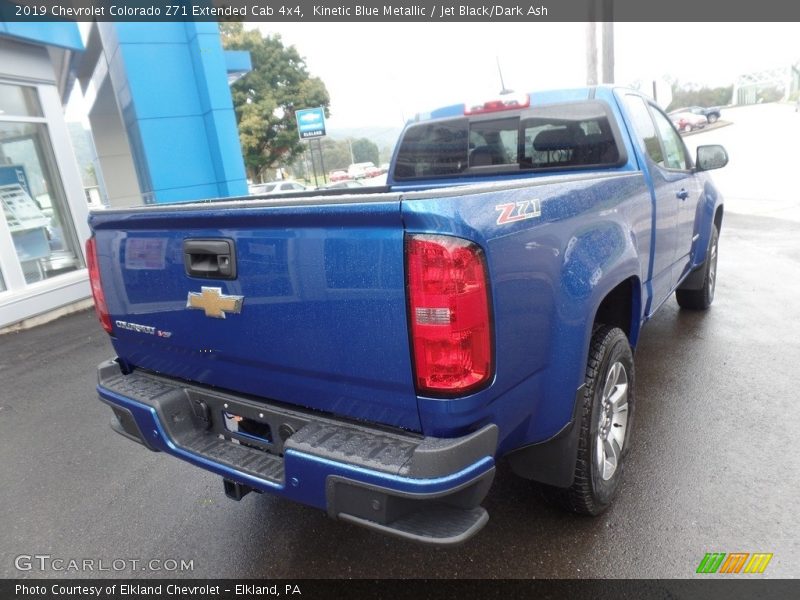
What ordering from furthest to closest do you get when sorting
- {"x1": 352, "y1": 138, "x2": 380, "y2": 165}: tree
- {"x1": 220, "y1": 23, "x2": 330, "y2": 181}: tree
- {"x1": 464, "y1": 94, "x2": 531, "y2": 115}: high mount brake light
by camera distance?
{"x1": 352, "y1": 138, "x2": 380, "y2": 165}: tree → {"x1": 220, "y1": 23, "x2": 330, "y2": 181}: tree → {"x1": 464, "y1": 94, "x2": 531, "y2": 115}: high mount brake light

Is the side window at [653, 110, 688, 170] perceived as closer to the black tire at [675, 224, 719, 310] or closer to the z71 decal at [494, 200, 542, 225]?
the black tire at [675, 224, 719, 310]

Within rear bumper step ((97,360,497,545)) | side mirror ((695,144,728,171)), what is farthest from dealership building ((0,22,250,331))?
side mirror ((695,144,728,171))

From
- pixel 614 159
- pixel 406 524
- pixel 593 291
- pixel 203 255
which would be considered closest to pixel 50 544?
pixel 203 255

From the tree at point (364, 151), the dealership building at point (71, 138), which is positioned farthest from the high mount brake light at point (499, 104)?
the tree at point (364, 151)

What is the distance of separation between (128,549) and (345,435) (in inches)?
61.2

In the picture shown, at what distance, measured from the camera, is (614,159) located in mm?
3156

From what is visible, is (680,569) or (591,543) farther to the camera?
(591,543)

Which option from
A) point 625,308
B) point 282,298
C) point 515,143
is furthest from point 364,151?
point 282,298

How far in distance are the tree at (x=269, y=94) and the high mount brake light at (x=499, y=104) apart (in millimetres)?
27535

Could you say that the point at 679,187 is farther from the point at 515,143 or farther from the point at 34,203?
the point at 34,203

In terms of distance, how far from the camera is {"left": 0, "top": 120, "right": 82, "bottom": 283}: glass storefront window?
7895 mm

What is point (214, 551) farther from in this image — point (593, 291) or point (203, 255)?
point (593, 291)

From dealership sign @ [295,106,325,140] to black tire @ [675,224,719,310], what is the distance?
71.0ft

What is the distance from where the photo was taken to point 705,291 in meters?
5.23
